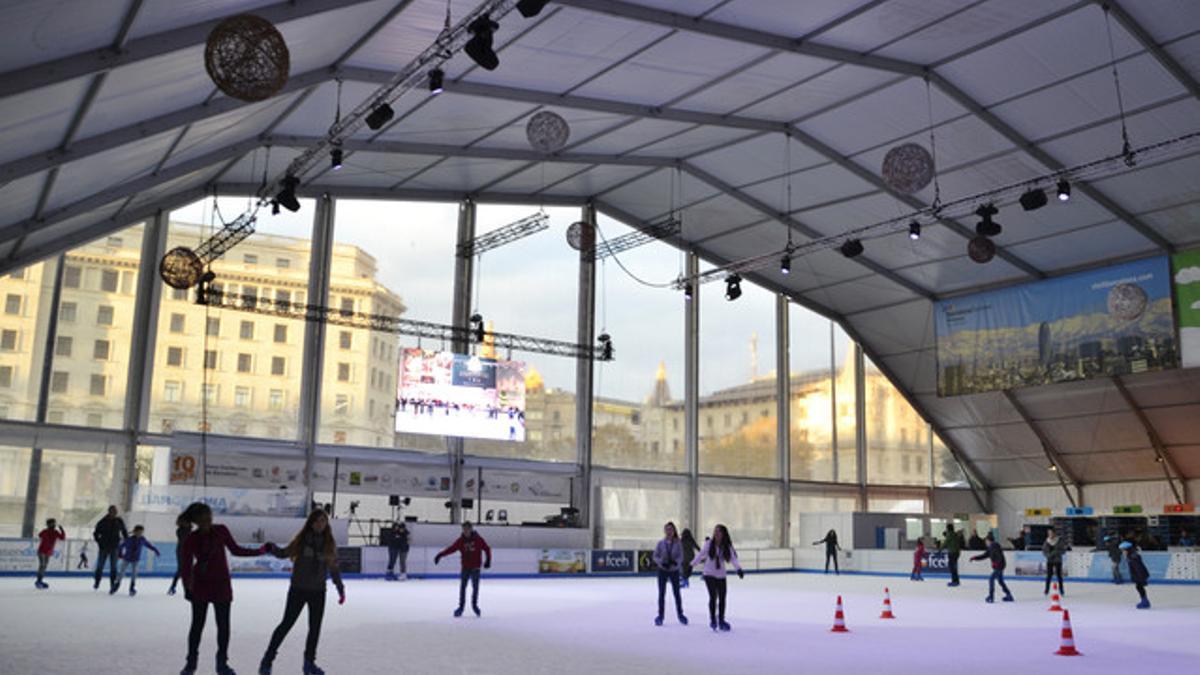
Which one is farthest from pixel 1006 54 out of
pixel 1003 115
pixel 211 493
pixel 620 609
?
pixel 211 493

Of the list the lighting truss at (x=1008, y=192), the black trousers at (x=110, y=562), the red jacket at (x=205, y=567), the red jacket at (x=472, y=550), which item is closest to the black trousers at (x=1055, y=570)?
the lighting truss at (x=1008, y=192)

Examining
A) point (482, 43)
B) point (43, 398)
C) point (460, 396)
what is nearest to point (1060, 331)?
point (460, 396)

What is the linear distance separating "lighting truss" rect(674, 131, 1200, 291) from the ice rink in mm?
7673

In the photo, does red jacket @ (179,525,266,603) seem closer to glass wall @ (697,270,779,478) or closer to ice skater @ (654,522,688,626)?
ice skater @ (654,522,688,626)

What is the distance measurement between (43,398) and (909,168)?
65.4 feet

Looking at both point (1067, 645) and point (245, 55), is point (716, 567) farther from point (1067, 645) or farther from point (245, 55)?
point (245, 55)

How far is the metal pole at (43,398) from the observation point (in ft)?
75.2

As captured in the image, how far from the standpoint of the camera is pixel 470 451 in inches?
1134

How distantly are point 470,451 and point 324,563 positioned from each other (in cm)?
2150

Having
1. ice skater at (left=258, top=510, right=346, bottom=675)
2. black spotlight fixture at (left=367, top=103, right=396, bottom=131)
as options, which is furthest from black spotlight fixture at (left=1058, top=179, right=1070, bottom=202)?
ice skater at (left=258, top=510, right=346, bottom=675)

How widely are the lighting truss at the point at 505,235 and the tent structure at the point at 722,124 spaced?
1.43 metres

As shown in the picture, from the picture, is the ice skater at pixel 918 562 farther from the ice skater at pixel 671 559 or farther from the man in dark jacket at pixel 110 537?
the man in dark jacket at pixel 110 537

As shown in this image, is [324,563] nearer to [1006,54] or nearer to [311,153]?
[311,153]

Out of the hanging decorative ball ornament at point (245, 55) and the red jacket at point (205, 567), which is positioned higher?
the hanging decorative ball ornament at point (245, 55)
